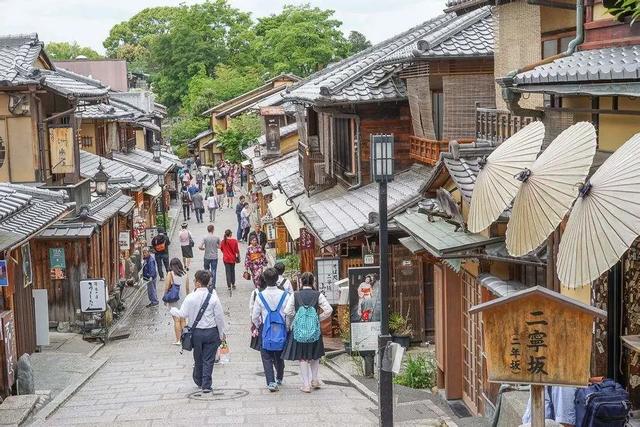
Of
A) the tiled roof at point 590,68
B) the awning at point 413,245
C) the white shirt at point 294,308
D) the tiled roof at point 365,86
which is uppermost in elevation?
the tiled roof at point 365,86

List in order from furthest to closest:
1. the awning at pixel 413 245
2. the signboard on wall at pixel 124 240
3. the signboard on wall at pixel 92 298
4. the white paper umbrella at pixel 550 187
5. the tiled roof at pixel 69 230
→ the signboard on wall at pixel 124 240
the tiled roof at pixel 69 230
the signboard on wall at pixel 92 298
the awning at pixel 413 245
the white paper umbrella at pixel 550 187

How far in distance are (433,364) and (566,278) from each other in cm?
953

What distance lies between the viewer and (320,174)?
27703mm

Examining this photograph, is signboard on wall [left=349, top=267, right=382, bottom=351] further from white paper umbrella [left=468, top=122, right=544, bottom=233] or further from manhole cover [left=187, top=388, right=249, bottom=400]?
white paper umbrella [left=468, top=122, right=544, bottom=233]

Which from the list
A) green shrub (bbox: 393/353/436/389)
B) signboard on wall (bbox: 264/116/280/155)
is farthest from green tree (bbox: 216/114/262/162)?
green shrub (bbox: 393/353/436/389)

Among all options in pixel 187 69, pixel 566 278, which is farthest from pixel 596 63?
pixel 187 69

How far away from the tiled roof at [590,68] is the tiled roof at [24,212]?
7773 mm

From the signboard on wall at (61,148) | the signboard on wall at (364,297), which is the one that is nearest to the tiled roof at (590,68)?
the signboard on wall at (364,297)

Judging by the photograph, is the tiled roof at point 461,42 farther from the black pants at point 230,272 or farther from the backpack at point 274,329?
the black pants at point 230,272

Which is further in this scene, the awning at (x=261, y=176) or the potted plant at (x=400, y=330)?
the awning at (x=261, y=176)

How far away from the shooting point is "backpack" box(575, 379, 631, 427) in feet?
26.8

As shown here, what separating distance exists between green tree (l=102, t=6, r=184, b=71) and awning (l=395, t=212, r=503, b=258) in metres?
104

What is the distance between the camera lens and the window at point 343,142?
78.9 ft

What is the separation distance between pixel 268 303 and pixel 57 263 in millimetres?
10438
